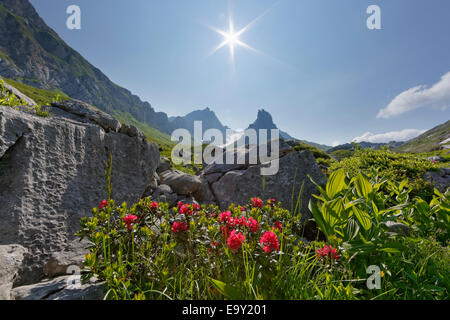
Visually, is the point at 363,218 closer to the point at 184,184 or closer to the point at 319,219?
the point at 319,219

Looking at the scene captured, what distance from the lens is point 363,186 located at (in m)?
2.67

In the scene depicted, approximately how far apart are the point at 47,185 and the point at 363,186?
204 inches

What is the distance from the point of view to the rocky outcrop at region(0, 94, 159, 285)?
2.80 metres

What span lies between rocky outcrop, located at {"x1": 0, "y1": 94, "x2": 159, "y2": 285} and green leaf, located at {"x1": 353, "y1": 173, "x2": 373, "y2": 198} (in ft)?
13.8

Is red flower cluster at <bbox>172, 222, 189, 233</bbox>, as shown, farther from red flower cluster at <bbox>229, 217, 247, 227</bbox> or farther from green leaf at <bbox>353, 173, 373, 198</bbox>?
green leaf at <bbox>353, 173, 373, 198</bbox>

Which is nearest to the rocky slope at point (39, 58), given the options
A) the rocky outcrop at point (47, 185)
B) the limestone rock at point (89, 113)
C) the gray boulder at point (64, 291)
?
the limestone rock at point (89, 113)

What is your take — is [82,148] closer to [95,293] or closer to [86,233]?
[86,233]

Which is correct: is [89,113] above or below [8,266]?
above

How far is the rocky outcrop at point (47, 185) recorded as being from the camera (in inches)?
110

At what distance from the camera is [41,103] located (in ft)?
15.3

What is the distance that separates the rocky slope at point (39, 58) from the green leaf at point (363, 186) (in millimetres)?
187685

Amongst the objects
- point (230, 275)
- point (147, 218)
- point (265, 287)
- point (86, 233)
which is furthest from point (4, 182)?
point (265, 287)

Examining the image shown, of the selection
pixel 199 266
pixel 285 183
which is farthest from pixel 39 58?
pixel 199 266

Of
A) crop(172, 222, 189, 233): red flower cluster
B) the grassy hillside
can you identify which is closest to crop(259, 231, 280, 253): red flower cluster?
crop(172, 222, 189, 233): red flower cluster
